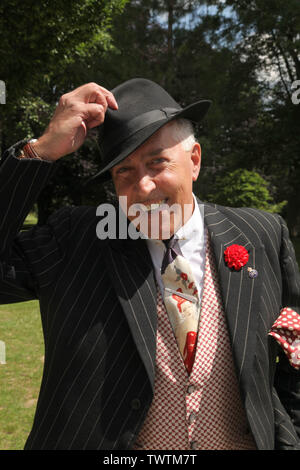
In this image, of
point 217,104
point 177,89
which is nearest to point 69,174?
point 177,89

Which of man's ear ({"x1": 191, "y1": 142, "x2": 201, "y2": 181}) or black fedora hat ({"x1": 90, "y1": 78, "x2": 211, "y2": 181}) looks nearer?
black fedora hat ({"x1": 90, "y1": 78, "x2": 211, "y2": 181})

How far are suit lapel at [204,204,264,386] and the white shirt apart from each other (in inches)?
2.3

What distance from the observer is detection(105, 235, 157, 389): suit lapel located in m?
1.84

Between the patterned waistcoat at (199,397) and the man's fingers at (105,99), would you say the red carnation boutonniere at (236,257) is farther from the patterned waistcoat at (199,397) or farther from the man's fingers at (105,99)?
the man's fingers at (105,99)

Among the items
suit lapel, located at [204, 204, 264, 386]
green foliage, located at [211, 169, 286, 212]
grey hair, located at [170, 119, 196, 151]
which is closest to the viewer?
suit lapel, located at [204, 204, 264, 386]

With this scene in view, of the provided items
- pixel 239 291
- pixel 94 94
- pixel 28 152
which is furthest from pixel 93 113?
pixel 239 291

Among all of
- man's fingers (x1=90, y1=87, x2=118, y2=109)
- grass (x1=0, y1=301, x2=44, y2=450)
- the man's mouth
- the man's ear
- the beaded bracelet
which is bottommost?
grass (x1=0, y1=301, x2=44, y2=450)

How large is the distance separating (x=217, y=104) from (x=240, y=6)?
4304mm

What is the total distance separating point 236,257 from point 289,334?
1.36ft

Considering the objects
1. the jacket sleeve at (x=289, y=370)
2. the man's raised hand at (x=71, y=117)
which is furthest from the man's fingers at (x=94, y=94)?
the jacket sleeve at (x=289, y=370)

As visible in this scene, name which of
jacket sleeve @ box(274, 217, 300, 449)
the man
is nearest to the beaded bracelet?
the man

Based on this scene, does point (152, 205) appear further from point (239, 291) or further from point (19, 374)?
point (19, 374)

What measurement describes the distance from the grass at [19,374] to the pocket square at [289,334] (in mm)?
3521

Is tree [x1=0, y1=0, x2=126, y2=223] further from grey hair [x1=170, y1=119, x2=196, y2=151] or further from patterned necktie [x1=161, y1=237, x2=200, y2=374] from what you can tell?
patterned necktie [x1=161, y1=237, x2=200, y2=374]
